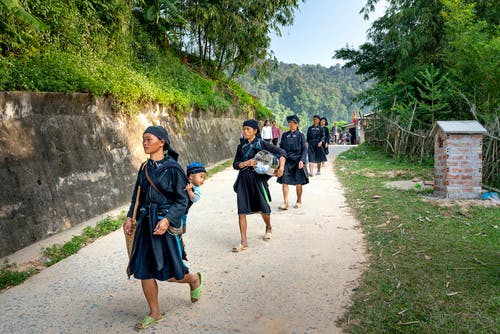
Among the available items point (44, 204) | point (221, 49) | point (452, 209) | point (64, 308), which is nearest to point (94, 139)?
point (44, 204)

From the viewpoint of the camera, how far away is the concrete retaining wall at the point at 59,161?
5.45m

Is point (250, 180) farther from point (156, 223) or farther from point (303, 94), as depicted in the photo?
point (303, 94)

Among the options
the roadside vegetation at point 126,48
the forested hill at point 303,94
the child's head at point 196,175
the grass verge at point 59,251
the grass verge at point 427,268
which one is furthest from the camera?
the forested hill at point 303,94

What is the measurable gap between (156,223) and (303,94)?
81448mm

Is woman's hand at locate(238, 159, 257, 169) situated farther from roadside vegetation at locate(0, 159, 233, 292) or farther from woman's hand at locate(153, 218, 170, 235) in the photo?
roadside vegetation at locate(0, 159, 233, 292)

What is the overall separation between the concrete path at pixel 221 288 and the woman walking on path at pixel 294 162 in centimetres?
141

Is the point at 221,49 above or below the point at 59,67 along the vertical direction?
above

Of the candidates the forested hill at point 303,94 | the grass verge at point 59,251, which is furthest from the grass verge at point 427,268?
the forested hill at point 303,94

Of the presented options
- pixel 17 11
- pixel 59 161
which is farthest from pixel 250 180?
pixel 17 11

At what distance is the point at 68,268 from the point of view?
193 inches

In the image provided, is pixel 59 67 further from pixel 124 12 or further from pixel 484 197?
pixel 484 197

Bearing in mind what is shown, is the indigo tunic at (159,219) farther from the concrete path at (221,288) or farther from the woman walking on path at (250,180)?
the woman walking on path at (250,180)

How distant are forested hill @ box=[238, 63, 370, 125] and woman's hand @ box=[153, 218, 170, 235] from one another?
69.2 metres

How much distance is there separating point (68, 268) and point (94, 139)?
3.38m
